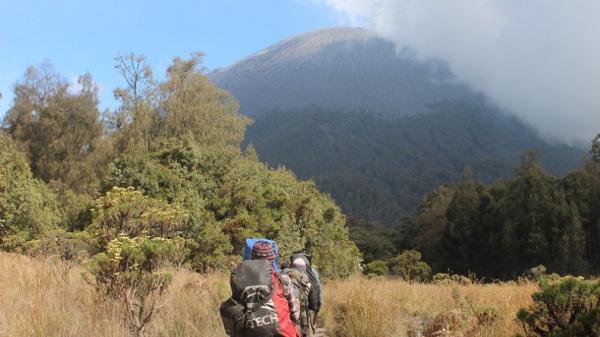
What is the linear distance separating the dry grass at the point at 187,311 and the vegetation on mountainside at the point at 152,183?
97cm

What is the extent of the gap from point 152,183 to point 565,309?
16043 millimetres

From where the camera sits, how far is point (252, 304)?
382 centimetres

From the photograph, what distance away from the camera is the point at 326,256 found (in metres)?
19.8

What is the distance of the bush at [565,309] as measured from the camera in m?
4.27

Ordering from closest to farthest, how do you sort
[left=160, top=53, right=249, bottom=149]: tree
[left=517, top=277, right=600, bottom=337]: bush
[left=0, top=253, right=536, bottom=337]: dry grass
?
[left=517, top=277, right=600, bottom=337]: bush
[left=0, top=253, right=536, bottom=337]: dry grass
[left=160, top=53, right=249, bottom=149]: tree

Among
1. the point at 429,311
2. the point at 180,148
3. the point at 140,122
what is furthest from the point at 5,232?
the point at 140,122

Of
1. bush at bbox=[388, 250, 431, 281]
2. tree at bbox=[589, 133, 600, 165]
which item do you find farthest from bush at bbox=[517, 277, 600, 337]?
tree at bbox=[589, 133, 600, 165]

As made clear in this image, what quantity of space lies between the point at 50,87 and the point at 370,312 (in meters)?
33.7

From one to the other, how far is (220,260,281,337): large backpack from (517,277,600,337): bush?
240 cm

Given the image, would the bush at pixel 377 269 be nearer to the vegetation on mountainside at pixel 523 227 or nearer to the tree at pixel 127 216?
the vegetation on mountainside at pixel 523 227

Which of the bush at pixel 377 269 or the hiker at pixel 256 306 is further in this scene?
the bush at pixel 377 269

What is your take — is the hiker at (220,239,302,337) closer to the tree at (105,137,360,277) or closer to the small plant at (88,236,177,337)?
the small plant at (88,236,177,337)

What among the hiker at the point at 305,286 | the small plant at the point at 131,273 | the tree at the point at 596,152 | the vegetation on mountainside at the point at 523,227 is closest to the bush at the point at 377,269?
the vegetation on mountainside at the point at 523,227

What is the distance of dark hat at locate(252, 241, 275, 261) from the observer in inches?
173
